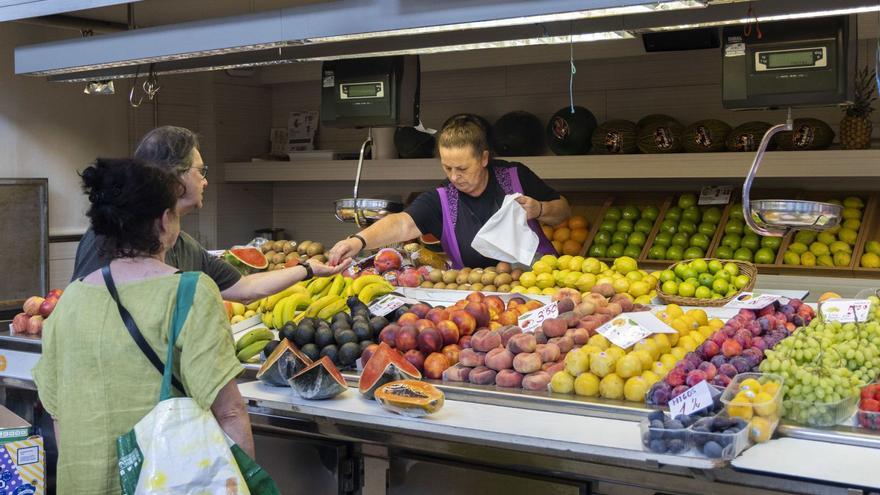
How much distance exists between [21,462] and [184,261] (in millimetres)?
1138

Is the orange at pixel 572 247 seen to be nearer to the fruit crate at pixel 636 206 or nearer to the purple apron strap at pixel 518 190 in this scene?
the fruit crate at pixel 636 206

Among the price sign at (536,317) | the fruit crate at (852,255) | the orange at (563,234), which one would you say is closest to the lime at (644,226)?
the orange at (563,234)

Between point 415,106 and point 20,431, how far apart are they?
235cm

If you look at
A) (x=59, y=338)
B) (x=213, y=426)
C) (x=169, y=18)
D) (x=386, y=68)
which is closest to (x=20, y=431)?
(x=59, y=338)

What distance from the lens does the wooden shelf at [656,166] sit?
526 centimetres

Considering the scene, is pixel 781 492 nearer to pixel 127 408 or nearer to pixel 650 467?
pixel 650 467

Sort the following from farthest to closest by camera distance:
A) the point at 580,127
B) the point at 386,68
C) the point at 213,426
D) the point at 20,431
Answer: the point at 580,127 < the point at 386,68 < the point at 20,431 < the point at 213,426

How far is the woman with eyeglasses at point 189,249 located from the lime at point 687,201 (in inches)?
118

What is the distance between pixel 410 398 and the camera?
2.77m

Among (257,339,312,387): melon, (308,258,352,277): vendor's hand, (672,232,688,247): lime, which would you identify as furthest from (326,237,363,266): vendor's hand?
(672,232,688,247): lime

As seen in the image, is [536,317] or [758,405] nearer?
[758,405]

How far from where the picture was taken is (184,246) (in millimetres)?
3307

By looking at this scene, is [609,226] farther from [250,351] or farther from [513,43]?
[250,351]

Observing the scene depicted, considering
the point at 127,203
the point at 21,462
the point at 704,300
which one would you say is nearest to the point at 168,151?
the point at 127,203
